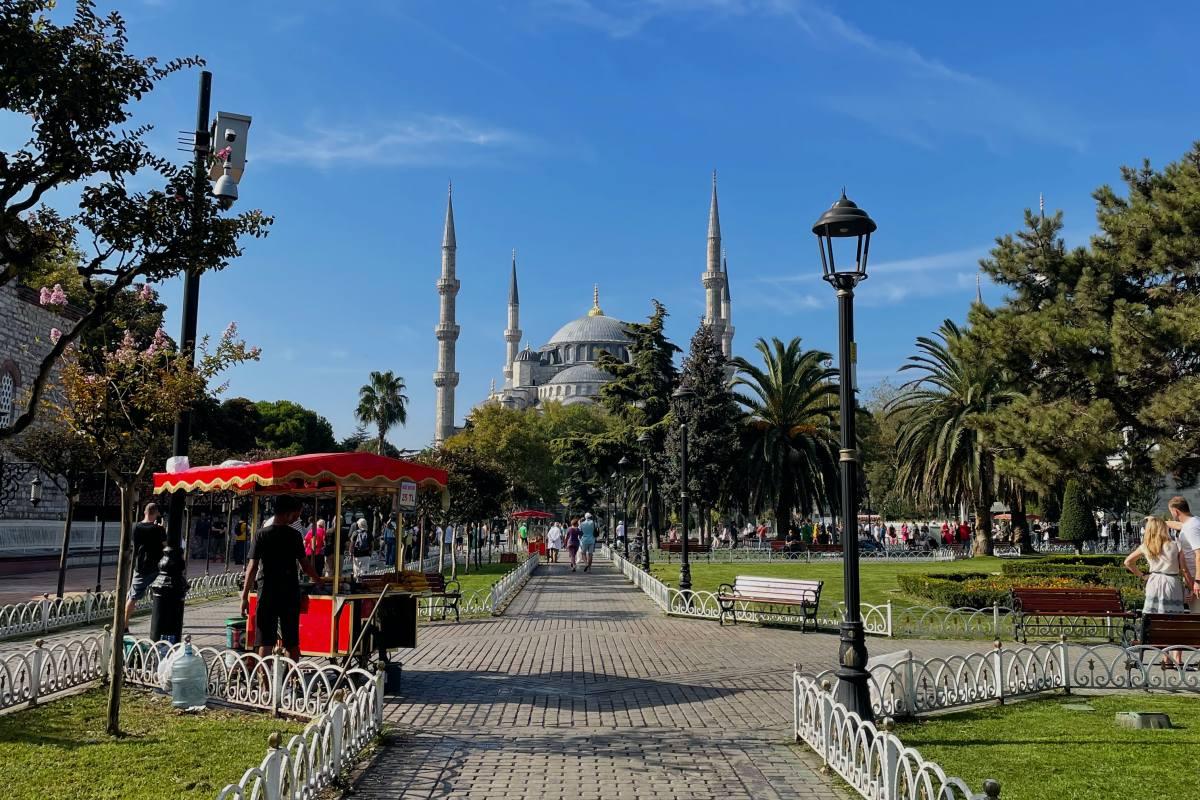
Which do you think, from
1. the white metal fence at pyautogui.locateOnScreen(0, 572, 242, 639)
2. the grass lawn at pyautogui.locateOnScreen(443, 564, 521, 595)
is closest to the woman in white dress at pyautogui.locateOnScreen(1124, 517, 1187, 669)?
the grass lawn at pyautogui.locateOnScreen(443, 564, 521, 595)

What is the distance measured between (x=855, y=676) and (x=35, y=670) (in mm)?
6231

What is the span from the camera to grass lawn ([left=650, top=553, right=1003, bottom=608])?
60.8 ft

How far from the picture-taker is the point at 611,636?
41.7 feet

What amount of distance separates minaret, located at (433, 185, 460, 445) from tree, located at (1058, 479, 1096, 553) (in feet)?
178

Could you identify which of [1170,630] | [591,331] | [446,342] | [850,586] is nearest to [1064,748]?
[850,586]

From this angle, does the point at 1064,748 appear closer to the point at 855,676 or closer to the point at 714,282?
the point at 855,676

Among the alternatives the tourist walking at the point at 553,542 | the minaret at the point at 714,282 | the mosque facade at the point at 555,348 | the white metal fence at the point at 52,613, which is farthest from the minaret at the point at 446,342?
the white metal fence at the point at 52,613

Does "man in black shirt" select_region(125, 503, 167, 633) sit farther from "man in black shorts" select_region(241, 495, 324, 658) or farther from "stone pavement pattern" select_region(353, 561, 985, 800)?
"man in black shorts" select_region(241, 495, 324, 658)

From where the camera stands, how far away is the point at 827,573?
24984mm

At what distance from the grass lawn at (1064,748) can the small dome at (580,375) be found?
308ft

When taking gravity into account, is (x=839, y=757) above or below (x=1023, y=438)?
below

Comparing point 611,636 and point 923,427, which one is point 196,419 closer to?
point 923,427

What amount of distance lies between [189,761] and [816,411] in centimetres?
3056

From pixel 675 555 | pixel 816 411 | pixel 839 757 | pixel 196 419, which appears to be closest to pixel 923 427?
pixel 816 411
